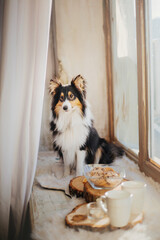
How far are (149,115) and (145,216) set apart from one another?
654 mm

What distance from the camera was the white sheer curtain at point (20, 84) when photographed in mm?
1124

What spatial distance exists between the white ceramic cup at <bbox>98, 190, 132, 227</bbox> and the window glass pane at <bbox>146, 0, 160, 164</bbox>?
0.56m

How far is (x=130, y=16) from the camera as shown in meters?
1.76

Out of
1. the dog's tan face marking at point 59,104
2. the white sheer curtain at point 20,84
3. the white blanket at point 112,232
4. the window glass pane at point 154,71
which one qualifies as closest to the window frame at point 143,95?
the window glass pane at point 154,71

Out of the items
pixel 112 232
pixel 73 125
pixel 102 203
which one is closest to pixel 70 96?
pixel 73 125

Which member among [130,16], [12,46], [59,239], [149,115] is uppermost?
[130,16]

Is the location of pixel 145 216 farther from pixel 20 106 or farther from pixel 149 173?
pixel 20 106

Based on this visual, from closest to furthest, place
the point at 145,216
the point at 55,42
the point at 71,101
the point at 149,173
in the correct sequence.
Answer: the point at 145,216 < the point at 149,173 < the point at 71,101 < the point at 55,42

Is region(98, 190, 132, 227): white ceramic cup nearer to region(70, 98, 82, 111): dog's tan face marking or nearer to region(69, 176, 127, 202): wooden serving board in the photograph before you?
region(69, 176, 127, 202): wooden serving board

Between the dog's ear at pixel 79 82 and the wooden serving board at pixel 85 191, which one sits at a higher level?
the dog's ear at pixel 79 82

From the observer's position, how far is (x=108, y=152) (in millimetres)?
1902

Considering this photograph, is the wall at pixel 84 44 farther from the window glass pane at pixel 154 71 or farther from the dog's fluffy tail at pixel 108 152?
the window glass pane at pixel 154 71

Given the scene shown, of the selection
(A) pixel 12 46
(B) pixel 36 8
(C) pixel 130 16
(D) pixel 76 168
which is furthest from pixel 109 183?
(C) pixel 130 16

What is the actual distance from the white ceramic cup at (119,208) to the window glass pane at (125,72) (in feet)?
2.97
